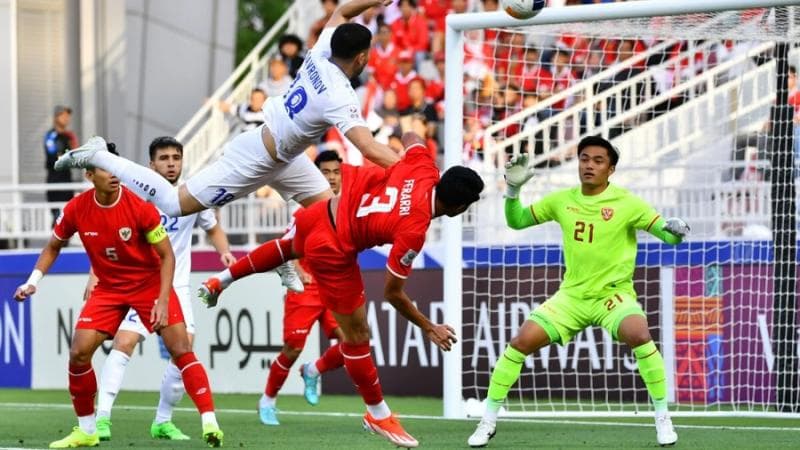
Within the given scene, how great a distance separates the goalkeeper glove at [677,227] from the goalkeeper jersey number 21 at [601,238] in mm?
192

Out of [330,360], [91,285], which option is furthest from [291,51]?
[91,285]

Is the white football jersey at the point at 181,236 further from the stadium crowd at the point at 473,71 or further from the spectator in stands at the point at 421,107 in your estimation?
the spectator in stands at the point at 421,107

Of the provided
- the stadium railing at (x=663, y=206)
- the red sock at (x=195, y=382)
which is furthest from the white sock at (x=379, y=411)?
the stadium railing at (x=663, y=206)

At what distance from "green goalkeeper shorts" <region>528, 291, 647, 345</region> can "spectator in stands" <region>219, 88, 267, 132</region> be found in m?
9.70

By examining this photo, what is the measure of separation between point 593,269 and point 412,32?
38.1ft

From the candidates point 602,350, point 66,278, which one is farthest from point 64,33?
point 602,350

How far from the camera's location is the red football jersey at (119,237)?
37.1 ft

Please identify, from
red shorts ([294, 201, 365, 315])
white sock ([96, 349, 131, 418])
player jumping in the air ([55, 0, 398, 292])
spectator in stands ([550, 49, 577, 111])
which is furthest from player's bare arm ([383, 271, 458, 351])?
spectator in stands ([550, 49, 577, 111])

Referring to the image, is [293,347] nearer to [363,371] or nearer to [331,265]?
[363,371]

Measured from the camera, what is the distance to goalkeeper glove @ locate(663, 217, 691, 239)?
11039 mm

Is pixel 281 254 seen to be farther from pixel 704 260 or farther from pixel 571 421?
pixel 704 260

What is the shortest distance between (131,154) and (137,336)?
44.8 ft

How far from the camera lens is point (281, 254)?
1101 cm

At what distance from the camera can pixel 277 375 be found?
13617mm
